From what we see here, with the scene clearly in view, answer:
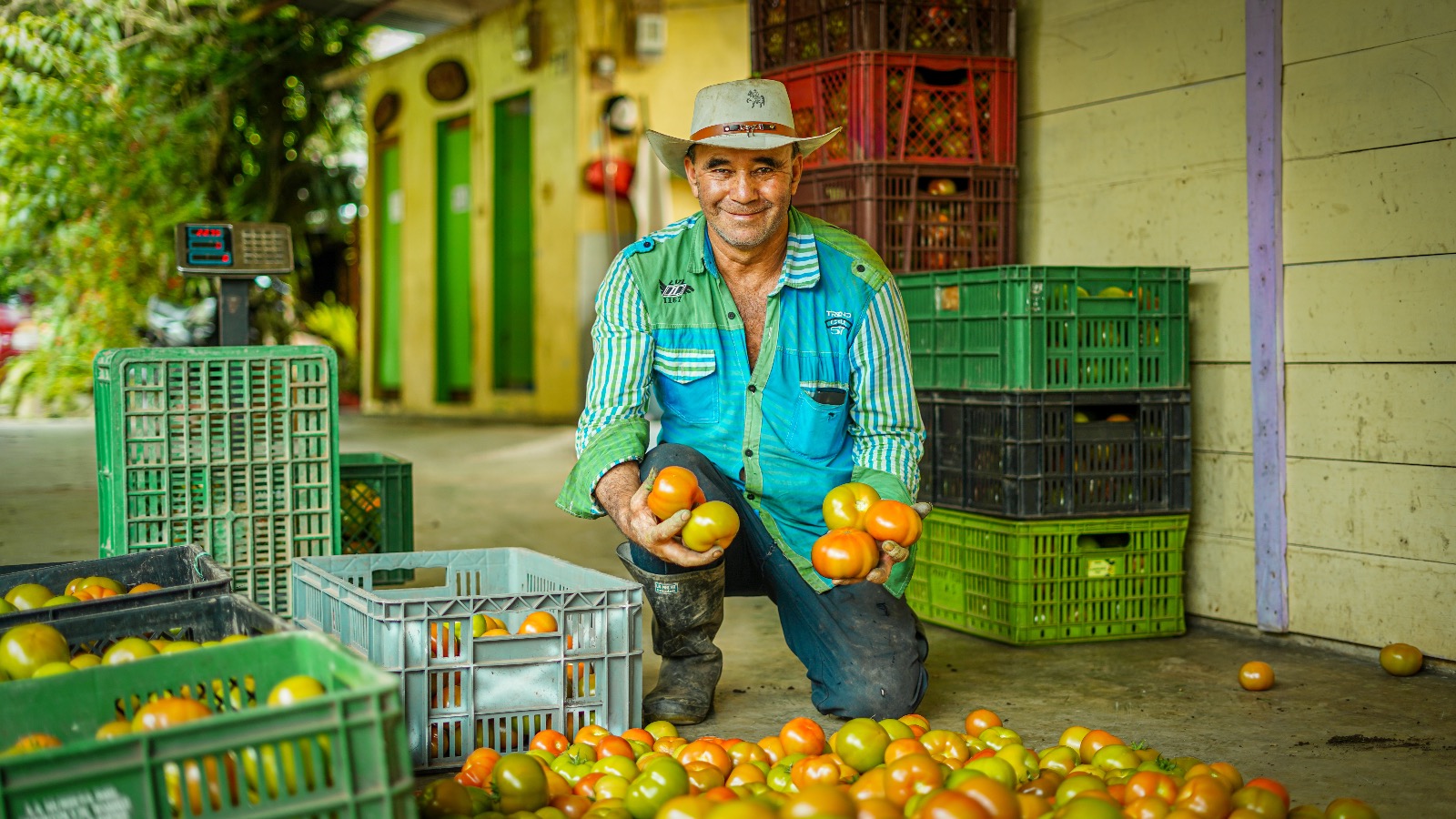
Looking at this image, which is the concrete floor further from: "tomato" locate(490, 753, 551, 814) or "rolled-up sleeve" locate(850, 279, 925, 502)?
"tomato" locate(490, 753, 551, 814)

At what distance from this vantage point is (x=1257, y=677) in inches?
130

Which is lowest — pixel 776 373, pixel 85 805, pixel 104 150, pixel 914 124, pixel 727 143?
pixel 85 805

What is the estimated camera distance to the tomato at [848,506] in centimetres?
276

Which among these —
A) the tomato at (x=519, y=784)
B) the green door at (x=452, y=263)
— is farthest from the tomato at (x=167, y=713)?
the green door at (x=452, y=263)

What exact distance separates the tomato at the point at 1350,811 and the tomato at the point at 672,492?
1.31 meters

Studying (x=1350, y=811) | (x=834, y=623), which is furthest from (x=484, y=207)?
(x=1350, y=811)

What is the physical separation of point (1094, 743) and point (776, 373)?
3.89 feet

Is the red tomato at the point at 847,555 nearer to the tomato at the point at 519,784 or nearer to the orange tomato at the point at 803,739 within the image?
the orange tomato at the point at 803,739

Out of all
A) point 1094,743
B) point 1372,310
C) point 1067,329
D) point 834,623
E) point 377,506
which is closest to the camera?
point 1094,743

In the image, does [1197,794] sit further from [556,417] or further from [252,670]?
[556,417]

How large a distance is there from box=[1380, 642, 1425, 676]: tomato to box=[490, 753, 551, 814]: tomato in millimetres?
2547

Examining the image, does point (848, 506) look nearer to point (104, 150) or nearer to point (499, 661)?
point (499, 661)

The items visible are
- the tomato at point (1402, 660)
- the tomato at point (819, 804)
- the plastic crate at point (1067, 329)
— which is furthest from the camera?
the plastic crate at point (1067, 329)

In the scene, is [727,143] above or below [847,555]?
above
